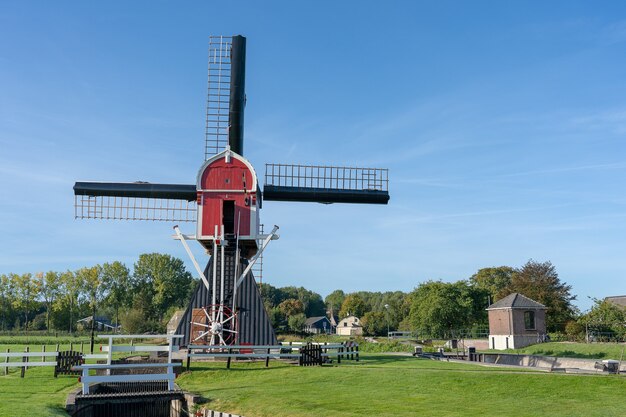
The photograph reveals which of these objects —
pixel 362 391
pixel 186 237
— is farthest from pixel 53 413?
pixel 186 237

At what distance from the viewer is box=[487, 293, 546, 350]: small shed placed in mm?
51500

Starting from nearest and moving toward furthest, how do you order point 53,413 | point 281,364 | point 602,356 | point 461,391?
1. point 53,413
2. point 461,391
3. point 281,364
4. point 602,356

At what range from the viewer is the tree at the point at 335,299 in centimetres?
18338

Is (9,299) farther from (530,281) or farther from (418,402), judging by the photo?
(418,402)

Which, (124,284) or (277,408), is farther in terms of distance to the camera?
(124,284)

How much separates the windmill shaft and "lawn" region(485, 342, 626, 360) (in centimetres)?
2478

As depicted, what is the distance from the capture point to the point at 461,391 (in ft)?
56.5

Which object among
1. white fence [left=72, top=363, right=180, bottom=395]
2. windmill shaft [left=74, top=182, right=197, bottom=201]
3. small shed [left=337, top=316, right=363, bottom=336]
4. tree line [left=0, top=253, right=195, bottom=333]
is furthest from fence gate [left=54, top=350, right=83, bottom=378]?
small shed [left=337, top=316, right=363, bottom=336]

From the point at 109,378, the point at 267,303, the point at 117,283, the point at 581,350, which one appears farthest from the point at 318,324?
the point at 109,378

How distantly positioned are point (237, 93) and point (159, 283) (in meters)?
72.7

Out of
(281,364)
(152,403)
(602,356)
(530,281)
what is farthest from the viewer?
(530,281)

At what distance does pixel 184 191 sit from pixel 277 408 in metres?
18.0

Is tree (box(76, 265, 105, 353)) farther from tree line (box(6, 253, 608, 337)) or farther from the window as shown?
the window

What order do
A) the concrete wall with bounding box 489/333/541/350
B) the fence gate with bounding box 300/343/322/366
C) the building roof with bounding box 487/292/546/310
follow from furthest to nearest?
the building roof with bounding box 487/292/546/310 < the concrete wall with bounding box 489/333/541/350 < the fence gate with bounding box 300/343/322/366
